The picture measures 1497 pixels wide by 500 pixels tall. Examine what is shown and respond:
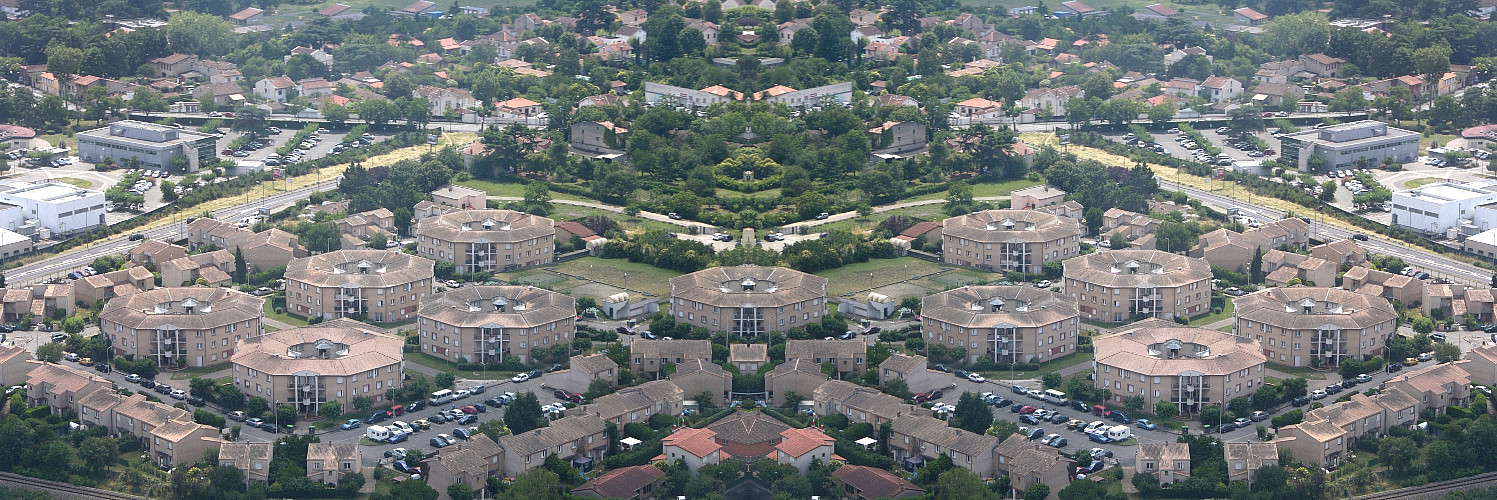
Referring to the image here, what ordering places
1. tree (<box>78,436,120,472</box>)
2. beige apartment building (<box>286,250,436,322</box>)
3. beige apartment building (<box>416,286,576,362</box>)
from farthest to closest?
1. beige apartment building (<box>286,250,436,322</box>)
2. beige apartment building (<box>416,286,576,362</box>)
3. tree (<box>78,436,120,472</box>)

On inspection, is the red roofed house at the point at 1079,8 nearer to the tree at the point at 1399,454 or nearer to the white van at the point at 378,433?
the tree at the point at 1399,454

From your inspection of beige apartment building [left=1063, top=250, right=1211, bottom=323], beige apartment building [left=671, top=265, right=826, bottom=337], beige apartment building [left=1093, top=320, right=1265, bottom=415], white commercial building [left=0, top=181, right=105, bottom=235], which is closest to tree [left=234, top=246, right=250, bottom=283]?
white commercial building [left=0, top=181, right=105, bottom=235]

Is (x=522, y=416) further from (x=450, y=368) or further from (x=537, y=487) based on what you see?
(x=450, y=368)

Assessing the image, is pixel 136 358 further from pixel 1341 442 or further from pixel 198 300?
pixel 1341 442

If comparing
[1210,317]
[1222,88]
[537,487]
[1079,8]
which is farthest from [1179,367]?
[1079,8]

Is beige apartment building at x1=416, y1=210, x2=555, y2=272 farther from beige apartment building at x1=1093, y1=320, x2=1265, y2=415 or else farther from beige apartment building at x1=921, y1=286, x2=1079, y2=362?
beige apartment building at x1=1093, y1=320, x2=1265, y2=415

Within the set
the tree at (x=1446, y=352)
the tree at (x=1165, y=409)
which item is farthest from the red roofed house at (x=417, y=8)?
the tree at (x=1446, y=352)
